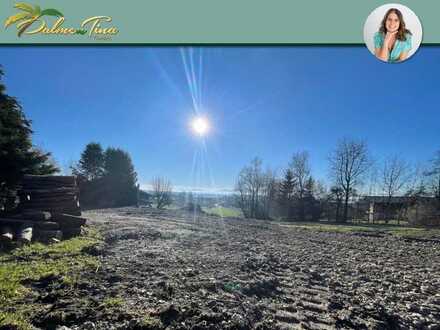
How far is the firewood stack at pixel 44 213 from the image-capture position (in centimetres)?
662

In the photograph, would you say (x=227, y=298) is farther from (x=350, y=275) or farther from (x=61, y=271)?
(x=350, y=275)

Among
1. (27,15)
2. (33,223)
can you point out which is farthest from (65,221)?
(27,15)

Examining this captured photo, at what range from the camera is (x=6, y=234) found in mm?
5910

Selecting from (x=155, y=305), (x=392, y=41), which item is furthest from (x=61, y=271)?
(x=392, y=41)

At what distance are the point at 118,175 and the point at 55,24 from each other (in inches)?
673

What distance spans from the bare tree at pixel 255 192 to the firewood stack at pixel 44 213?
28.6 feet

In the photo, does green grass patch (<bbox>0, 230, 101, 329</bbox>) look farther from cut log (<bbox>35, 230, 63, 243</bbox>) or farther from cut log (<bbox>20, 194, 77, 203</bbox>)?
cut log (<bbox>20, 194, 77, 203</bbox>)

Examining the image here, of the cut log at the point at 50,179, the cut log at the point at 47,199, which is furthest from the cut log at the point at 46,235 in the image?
the cut log at the point at 50,179

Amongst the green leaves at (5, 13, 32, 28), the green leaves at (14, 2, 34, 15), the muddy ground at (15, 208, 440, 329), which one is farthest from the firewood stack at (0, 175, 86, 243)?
the green leaves at (14, 2, 34, 15)

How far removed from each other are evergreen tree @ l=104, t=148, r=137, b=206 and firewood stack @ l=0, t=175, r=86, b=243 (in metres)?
9.55

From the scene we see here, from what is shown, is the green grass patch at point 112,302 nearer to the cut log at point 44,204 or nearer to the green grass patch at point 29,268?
the green grass patch at point 29,268

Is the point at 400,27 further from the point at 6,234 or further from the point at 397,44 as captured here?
the point at 6,234

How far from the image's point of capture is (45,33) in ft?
12.8

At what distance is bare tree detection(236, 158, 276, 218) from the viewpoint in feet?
53.9
